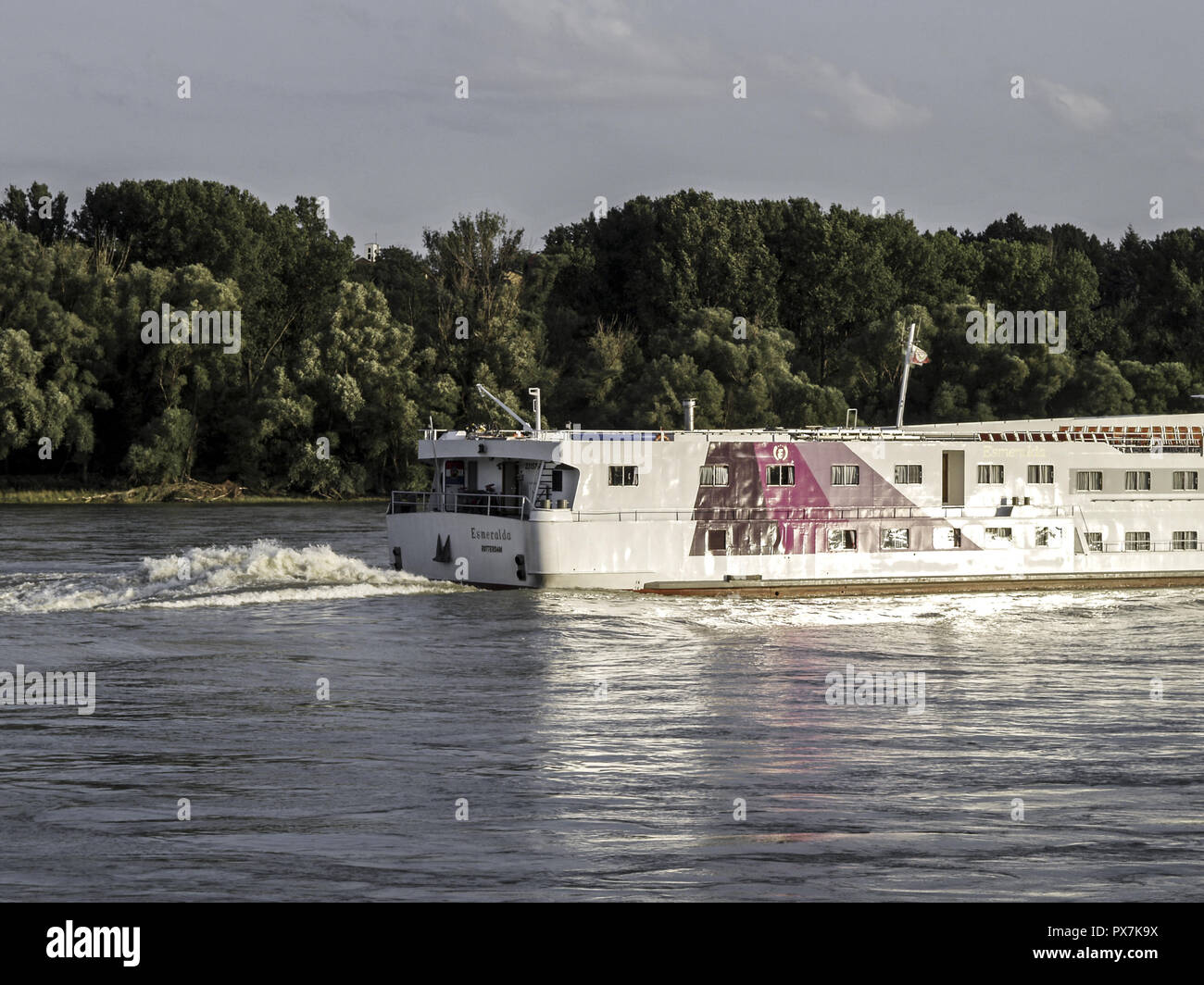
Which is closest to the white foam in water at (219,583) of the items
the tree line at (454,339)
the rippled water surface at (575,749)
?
the rippled water surface at (575,749)

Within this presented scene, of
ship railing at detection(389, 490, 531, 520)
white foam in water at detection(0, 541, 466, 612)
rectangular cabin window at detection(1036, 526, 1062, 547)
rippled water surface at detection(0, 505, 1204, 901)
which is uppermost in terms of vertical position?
ship railing at detection(389, 490, 531, 520)

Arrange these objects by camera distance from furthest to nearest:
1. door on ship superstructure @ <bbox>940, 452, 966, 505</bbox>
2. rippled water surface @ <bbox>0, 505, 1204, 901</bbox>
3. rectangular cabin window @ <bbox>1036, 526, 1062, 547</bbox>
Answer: rectangular cabin window @ <bbox>1036, 526, 1062, 547</bbox> → door on ship superstructure @ <bbox>940, 452, 966, 505</bbox> → rippled water surface @ <bbox>0, 505, 1204, 901</bbox>

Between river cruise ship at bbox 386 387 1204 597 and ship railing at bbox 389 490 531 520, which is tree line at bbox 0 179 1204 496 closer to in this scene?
ship railing at bbox 389 490 531 520

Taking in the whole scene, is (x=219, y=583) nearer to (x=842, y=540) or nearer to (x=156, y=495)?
(x=842, y=540)

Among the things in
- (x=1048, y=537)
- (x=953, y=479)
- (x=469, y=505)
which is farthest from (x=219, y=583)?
(x=1048, y=537)

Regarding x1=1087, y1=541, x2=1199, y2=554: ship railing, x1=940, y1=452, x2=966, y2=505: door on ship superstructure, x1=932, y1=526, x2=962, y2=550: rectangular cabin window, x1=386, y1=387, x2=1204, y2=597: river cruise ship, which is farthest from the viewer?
x1=1087, y1=541, x2=1199, y2=554: ship railing

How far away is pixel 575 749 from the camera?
25859mm

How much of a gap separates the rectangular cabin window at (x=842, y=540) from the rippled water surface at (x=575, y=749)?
382cm

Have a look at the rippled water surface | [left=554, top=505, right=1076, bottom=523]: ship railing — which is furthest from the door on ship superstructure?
the rippled water surface

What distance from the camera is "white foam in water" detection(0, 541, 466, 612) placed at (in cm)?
4419

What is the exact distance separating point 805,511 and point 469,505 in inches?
438

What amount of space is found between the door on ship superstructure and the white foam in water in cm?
1759
